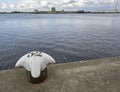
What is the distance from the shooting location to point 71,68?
4109 millimetres

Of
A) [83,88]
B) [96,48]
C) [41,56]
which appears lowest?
[96,48]

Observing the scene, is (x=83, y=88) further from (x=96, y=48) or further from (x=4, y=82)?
(x=96, y=48)

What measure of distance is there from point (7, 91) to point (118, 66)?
313cm

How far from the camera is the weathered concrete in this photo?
325 cm

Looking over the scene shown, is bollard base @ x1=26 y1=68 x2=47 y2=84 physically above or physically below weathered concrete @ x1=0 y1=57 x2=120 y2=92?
above

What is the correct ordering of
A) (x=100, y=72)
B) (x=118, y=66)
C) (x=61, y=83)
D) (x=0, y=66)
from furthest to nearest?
(x=0, y=66) < (x=118, y=66) < (x=100, y=72) < (x=61, y=83)

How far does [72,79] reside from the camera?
357 cm

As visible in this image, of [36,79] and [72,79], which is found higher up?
[36,79]

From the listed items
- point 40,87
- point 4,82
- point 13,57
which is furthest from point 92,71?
point 13,57

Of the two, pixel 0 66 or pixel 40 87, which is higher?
pixel 40 87

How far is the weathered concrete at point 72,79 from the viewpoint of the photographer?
325cm

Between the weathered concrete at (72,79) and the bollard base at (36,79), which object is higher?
the bollard base at (36,79)

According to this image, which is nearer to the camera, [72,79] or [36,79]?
[36,79]

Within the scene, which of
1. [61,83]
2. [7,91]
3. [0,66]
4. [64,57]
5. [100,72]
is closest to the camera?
[7,91]
